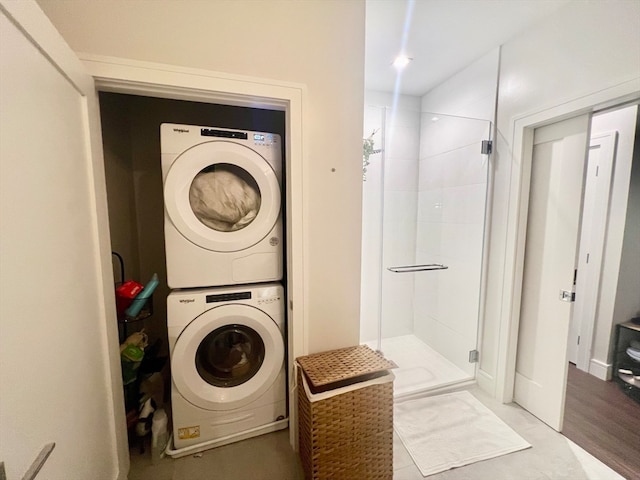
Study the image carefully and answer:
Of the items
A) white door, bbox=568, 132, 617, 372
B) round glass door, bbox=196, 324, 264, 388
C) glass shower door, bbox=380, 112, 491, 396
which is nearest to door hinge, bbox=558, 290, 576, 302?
glass shower door, bbox=380, 112, 491, 396

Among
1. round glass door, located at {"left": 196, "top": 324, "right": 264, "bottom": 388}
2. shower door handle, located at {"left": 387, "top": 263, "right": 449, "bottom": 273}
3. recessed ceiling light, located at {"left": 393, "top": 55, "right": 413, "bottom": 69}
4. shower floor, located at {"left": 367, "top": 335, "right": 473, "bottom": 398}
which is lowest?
shower floor, located at {"left": 367, "top": 335, "right": 473, "bottom": 398}

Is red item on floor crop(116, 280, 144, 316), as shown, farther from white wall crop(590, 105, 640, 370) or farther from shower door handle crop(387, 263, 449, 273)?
white wall crop(590, 105, 640, 370)

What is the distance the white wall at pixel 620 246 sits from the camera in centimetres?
209

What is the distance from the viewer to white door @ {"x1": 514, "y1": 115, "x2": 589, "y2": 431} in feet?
5.08

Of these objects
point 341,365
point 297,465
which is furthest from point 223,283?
point 297,465

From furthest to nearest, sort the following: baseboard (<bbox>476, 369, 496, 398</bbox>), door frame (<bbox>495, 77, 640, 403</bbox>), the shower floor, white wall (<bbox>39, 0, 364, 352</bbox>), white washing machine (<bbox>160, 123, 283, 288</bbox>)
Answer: the shower floor → baseboard (<bbox>476, 369, 496, 398</bbox>) → door frame (<bbox>495, 77, 640, 403</bbox>) → white washing machine (<bbox>160, 123, 283, 288</bbox>) → white wall (<bbox>39, 0, 364, 352</bbox>)

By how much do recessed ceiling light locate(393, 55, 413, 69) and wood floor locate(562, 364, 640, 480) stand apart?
279 cm

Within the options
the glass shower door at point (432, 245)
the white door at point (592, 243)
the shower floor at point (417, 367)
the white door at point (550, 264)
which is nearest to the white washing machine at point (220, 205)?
the glass shower door at point (432, 245)

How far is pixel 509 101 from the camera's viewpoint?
5.98 ft

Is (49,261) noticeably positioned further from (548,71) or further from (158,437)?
(548,71)

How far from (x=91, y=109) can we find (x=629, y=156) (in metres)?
3.51

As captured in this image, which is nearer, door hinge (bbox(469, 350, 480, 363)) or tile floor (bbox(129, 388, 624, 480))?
tile floor (bbox(129, 388, 624, 480))

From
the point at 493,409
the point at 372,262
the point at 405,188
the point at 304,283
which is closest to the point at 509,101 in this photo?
the point at 405,188

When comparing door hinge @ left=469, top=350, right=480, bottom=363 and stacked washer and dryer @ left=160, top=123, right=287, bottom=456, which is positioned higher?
stacked washer and dryer @ left=160, top=123, right=287, bottom=456
